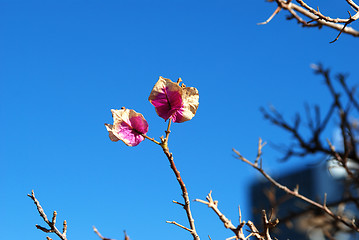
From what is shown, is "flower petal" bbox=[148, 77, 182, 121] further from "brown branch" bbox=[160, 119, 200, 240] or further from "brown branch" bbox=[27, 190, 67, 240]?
"brown branch" bbox=[27, 190, 67, 240]

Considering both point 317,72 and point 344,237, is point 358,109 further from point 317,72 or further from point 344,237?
point 344,237

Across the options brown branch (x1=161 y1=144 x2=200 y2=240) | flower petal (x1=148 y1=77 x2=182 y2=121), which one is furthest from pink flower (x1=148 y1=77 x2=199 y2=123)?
brown branch (x1=161 y1=144 x2=200 y2=240)

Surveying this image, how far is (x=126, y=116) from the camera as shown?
Result: 1.22m

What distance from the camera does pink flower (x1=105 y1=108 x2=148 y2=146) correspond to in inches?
47.9

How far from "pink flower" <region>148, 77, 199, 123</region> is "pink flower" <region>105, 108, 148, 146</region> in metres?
0.07

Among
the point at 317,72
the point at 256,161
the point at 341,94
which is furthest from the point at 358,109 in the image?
the point at 256,161

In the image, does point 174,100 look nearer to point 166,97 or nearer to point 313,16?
point 166,97

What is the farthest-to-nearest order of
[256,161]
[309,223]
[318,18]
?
[309,223], [256,161], [318,18]

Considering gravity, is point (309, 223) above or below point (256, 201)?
below

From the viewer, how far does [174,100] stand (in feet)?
4.05

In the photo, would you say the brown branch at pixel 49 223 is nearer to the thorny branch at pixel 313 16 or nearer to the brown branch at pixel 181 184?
the brown branch at pixel 181 184

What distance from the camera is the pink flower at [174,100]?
1.22 m

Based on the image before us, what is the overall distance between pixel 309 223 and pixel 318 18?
8.18 feet

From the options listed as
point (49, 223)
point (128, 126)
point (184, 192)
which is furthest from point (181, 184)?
point (49, 223)
